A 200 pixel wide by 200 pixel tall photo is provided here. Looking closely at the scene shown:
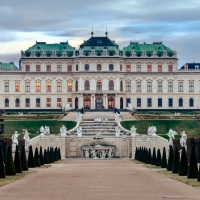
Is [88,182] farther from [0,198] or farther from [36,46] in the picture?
[36,46]


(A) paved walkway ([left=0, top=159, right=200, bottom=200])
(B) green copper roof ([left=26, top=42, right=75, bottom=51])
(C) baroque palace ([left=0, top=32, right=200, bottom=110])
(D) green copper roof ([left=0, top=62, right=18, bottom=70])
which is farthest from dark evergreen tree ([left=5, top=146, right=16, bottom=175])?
(B) green copper roof ([left=26, top=42, right=75, bottom=51])

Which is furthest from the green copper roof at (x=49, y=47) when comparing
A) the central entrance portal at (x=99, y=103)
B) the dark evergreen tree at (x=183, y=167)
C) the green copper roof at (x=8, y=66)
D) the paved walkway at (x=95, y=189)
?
the paved walkway at (x=95, y=189)

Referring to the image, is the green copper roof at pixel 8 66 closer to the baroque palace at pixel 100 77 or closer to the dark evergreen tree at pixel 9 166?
the baroque palace at pixel 100 77

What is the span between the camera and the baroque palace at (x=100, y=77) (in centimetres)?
10131

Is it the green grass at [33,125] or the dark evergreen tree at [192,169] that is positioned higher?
the green grass at [33,125]

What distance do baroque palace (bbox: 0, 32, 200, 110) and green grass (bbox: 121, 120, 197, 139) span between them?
106 ft

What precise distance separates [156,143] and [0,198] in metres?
39.6

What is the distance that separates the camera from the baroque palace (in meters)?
101

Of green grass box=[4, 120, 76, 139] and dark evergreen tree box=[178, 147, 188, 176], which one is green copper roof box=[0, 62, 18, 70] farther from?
dark evergreen tree box=[178, 147, 188, 176]

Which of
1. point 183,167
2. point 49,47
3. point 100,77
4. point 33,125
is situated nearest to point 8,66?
point 49,47

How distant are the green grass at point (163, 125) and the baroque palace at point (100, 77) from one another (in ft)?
106

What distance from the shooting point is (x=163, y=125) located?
66.1 meters

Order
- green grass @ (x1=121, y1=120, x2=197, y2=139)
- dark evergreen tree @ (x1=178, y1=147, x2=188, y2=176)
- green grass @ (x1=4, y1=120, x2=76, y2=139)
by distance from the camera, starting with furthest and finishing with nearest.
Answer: green grass @ (x1=121, y1=120, x2=197, y2=139) < green grass @ (x1=4, y1=120, x2=76, y2=139) < dark evergreen tree @ (x1=178, y1=147, x2=188, y2=176)

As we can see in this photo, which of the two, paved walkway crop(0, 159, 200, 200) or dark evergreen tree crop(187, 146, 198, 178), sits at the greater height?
dark evergreen tree crop(187, 146, 198, 178)
